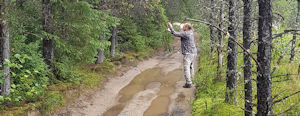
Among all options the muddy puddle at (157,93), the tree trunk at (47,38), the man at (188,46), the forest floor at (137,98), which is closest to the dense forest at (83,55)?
the tree trunk at (47,38)

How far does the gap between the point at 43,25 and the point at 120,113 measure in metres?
4.08

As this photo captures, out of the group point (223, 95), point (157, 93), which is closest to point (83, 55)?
point (157, 93)

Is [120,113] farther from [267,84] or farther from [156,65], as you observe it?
[156,65]

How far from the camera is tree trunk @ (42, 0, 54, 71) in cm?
862

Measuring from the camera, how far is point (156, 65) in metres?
16.2

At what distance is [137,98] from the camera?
9.12 m

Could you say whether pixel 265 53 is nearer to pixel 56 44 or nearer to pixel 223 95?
pixel 223 95

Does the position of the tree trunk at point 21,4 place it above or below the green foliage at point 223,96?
above

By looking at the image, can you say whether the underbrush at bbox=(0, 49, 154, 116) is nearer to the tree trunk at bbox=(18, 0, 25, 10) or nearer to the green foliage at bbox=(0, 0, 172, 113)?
the green foliage at bbox=(0, 0, 172, 113)

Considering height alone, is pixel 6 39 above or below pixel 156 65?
above

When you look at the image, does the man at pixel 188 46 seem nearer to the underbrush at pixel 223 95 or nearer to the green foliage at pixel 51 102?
the underbrush at pixel 223 95

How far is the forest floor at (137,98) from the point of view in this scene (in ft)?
25.9

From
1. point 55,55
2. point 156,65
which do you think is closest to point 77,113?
point 55,55

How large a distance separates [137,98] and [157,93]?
865 mm
